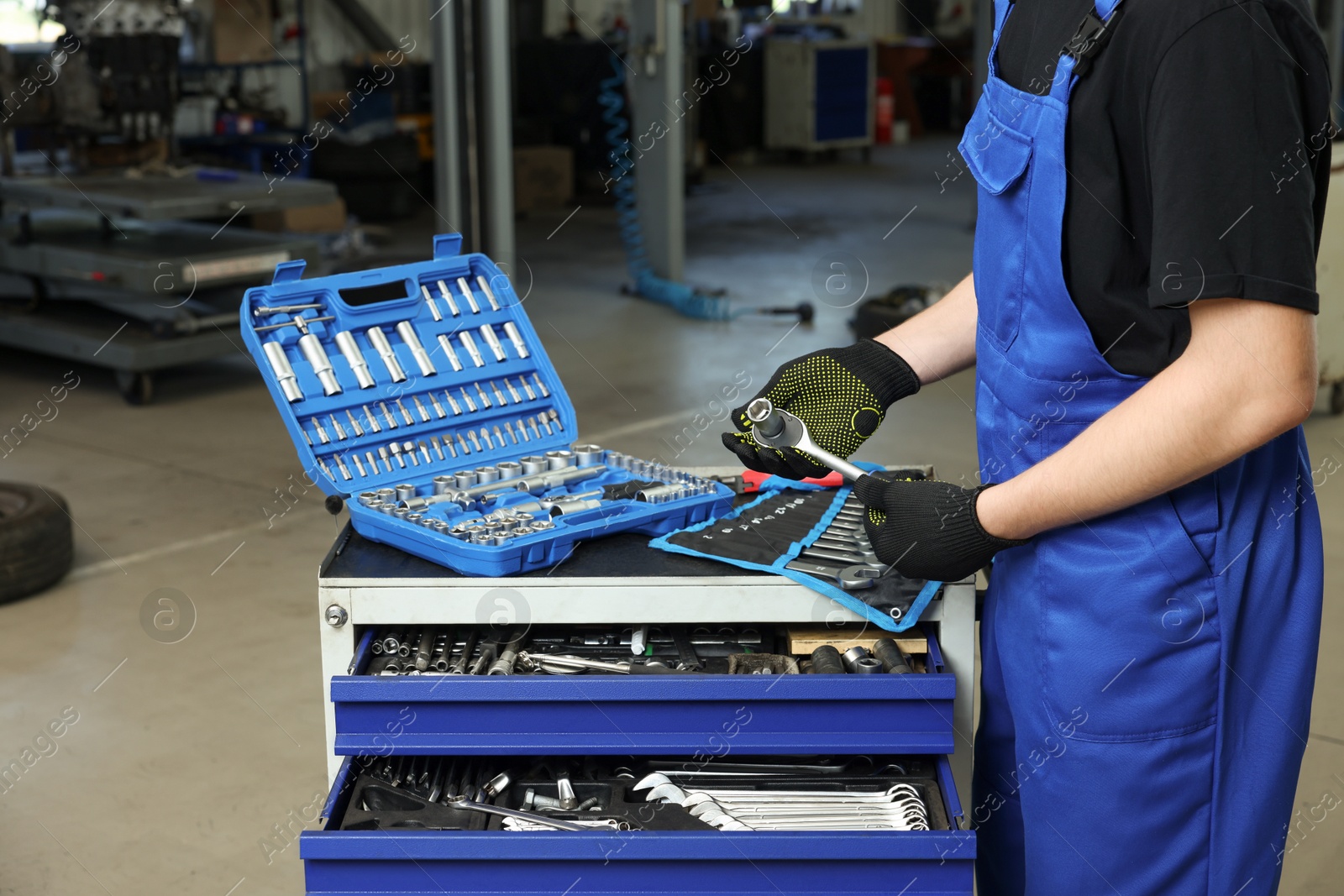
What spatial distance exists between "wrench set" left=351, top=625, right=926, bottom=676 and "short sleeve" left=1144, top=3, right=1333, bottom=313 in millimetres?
476

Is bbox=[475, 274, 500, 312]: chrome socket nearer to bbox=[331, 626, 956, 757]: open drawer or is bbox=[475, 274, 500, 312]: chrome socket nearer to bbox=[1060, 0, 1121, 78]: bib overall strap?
bbox=[331, 626, 956, 757]: open drawer

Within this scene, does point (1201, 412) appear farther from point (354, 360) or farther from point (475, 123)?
point (475, 123)

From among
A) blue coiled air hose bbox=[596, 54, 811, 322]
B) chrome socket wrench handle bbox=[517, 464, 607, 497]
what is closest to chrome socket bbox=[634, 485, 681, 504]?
chrome socket wrench handle bbox=[517, 464, 607, 497]

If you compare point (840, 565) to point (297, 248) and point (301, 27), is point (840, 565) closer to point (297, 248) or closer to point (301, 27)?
point (297, 248)

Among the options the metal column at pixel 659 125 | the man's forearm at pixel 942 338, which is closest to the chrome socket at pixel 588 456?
the man's forearm at pixel 942 338

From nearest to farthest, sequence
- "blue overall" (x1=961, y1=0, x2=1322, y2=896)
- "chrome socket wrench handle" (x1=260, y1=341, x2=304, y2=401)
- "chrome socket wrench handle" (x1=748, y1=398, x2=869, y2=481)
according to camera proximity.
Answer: "blue overall" (x1=961, y1=0, x2=1322, y2=896) < "chrome socket wrench handle" (x1=748, y1=398, x2=869, y2=481) < "chrome socket wrench handle" (x1=260, y1=341, x2=304, y2=401)

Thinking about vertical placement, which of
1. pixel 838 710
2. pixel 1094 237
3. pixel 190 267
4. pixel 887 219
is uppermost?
pixel 1094 237

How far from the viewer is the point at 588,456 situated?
1.54 m

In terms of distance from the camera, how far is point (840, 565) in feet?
4.08

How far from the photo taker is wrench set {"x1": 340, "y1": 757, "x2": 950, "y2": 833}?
1.12 meters

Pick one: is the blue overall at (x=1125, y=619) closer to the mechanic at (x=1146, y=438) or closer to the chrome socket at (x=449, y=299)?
the mechanic at (x=1146, y=438)

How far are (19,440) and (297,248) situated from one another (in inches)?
45.1

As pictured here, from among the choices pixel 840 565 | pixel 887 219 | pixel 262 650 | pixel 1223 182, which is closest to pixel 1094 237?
pixel 1223 182

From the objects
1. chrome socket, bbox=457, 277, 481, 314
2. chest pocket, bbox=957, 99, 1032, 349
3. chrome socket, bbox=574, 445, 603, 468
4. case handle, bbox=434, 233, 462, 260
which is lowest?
chrome socket, bbox=574, 445, 603, 468
